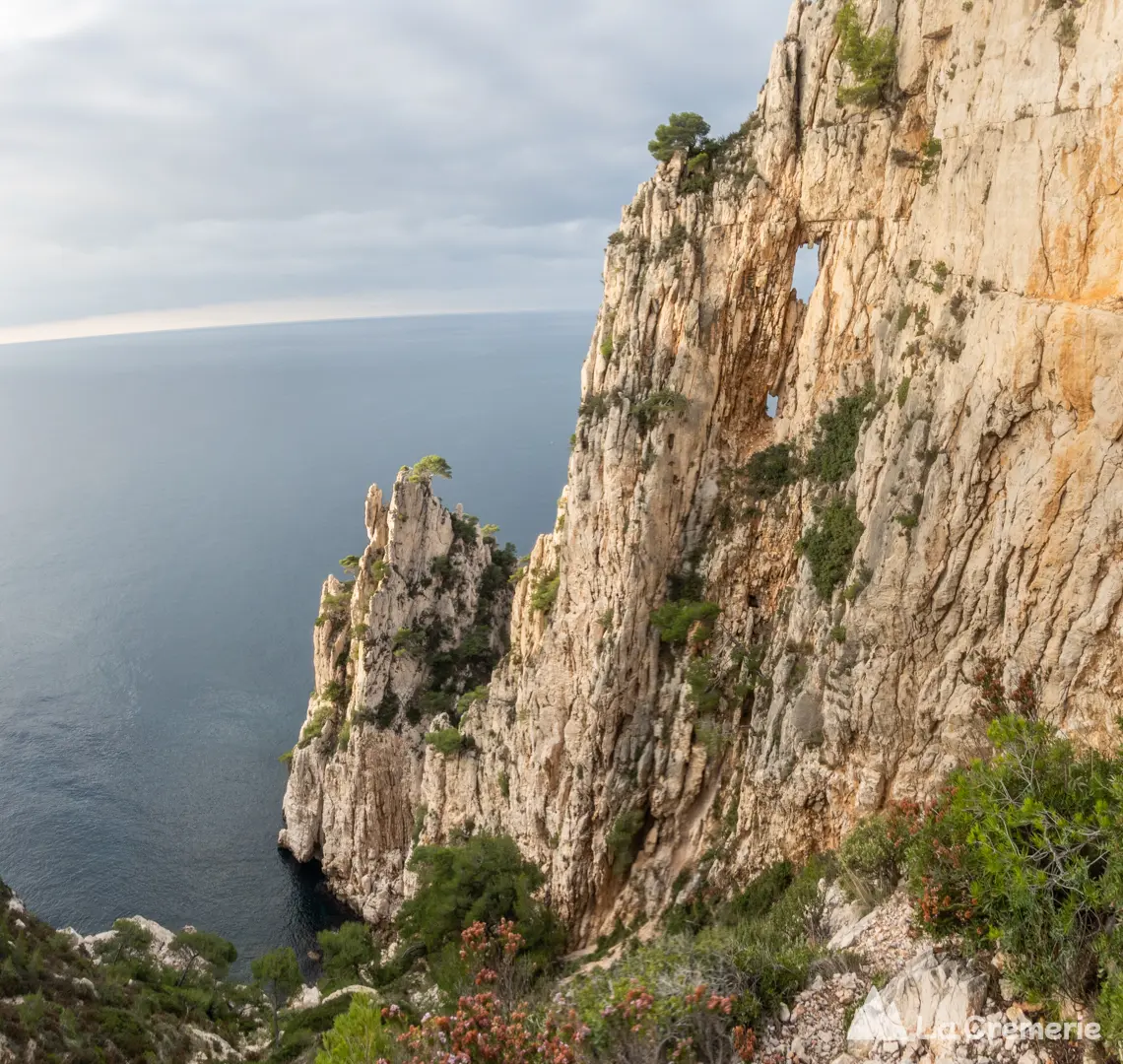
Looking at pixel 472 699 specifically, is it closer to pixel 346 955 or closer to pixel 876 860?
pixel 346 955

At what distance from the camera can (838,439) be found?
85.9ft

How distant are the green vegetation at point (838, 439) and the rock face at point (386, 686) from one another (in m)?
30.7

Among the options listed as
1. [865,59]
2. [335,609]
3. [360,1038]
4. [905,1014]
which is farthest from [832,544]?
[335,609]

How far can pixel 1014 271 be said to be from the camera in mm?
18453

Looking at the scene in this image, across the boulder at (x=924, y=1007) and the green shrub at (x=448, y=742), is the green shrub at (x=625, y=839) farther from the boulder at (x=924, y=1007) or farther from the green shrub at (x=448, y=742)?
the boulder at (x=924, y=1007)

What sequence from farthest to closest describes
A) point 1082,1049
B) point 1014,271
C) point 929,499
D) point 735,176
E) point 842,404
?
point 735,176, point 842,404, point 929,499, point 1014,271, point 1082,1049

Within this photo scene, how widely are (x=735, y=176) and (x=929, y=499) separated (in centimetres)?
1610

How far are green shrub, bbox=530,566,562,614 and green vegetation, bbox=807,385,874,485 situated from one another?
13.5m

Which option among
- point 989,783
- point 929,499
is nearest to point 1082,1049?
point 989,783

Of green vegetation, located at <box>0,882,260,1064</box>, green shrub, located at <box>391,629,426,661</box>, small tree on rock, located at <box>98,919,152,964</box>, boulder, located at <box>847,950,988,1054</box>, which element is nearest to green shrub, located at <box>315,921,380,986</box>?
green vegetation, located at <box>0,882,260,1064</box>

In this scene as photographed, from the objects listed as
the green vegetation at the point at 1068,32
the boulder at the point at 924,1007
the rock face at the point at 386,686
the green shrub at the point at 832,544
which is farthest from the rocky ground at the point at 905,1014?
the rock face at the point at 386,686

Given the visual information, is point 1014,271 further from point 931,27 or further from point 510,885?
point 510,885

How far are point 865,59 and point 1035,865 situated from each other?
2462 cm

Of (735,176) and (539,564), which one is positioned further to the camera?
(539,564)
